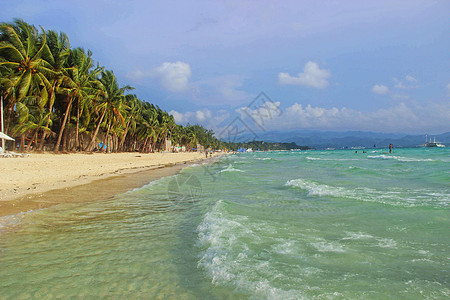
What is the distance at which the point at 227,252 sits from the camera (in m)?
4.61

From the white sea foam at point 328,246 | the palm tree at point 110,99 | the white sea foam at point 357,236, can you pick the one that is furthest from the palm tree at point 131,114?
the white sea foam at point 328,246

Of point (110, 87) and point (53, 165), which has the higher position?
point (110, 87)

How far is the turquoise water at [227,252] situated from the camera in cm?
332

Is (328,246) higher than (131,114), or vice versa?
(131,114)

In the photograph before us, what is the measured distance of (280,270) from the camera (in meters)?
3.88

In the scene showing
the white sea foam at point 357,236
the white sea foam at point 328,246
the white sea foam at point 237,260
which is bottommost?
the white sea foam at point 357,236

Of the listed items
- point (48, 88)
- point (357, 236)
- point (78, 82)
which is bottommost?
point (357, 236)

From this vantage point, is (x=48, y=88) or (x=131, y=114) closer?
(x=48, y=88)

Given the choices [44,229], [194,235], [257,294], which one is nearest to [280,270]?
[257,294]

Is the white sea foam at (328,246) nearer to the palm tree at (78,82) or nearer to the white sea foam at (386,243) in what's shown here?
the white sea foam at (386,243)

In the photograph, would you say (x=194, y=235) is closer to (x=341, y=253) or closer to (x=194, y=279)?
(x=194, y=279)

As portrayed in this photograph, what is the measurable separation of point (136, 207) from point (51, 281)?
4634 mm

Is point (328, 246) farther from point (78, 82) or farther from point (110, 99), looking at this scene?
point (110, 99)

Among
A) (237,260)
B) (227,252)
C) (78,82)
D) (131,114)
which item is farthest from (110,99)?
(237,260)
